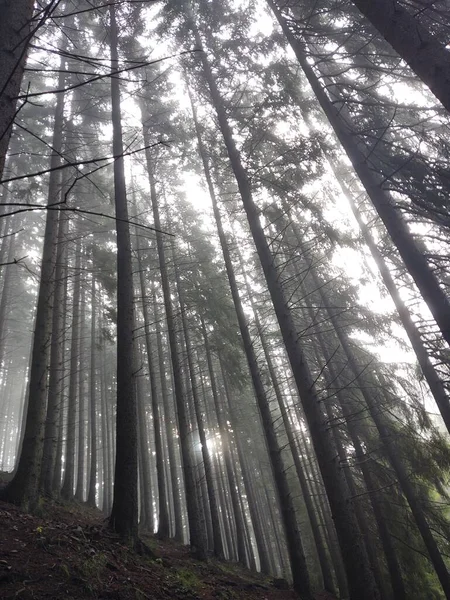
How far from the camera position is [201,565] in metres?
8.52

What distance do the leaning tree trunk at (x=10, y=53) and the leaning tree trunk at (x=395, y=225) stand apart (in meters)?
5.36

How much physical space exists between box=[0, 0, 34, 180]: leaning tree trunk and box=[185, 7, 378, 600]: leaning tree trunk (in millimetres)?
5054

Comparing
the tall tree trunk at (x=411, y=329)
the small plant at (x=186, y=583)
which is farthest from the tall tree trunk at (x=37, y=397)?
the tall tree trunk at (x=411, y=329)

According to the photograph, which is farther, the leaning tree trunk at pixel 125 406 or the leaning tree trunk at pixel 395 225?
the leaning tree trunk at pixel 125 406

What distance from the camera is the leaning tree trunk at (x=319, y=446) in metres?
4.62

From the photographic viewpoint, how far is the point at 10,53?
2.53 meters

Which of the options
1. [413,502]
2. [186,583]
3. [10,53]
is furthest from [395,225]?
[413,502]

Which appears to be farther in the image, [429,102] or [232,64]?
[429,102]

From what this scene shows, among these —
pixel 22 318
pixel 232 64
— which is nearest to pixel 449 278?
pixel 232 64

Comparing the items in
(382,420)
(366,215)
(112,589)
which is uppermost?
(366,215)

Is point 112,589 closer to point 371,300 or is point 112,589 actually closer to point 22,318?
point 371,300

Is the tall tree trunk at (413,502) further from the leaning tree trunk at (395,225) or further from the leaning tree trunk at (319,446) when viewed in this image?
the leaning tree trunk at (395,225)

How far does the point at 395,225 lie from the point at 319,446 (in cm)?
397

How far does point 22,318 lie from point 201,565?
27699 millimetres
